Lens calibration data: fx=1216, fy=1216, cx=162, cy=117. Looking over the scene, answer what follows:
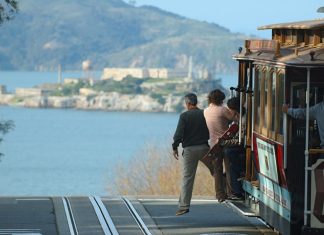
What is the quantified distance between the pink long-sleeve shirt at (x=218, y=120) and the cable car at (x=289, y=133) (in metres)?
1.21

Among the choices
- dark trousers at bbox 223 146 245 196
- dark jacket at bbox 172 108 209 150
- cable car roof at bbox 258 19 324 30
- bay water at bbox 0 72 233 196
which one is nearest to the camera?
cable car roof at bbox 258 19 324 30

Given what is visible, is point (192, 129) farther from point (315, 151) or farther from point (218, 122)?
point (315, 151)

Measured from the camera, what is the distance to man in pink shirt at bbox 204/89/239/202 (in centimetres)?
1653

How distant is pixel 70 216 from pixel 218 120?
256cm

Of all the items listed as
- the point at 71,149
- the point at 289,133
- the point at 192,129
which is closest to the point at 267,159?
the point at 289,133

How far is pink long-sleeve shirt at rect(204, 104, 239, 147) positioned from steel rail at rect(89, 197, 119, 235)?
179 cm

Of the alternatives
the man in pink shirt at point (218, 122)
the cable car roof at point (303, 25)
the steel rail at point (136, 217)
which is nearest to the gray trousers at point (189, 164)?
the man in pink shirt at point (218, 122)

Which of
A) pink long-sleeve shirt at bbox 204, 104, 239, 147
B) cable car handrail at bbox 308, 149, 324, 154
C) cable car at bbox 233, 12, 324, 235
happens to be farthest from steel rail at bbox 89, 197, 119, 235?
cable car handrail at bbox 308, 149, 324, 154

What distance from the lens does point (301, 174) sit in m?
13.1

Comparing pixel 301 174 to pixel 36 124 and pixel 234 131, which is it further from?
pixel 36 124

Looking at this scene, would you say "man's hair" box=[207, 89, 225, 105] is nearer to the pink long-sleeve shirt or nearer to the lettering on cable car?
the pink long-sleeve shirt

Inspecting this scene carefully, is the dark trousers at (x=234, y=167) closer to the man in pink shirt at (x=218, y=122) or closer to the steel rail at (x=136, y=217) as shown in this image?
the man in pink shirt at (x=218, y=122)

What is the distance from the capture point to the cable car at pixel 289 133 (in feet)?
42.6

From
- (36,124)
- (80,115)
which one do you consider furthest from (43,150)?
(80,115)
